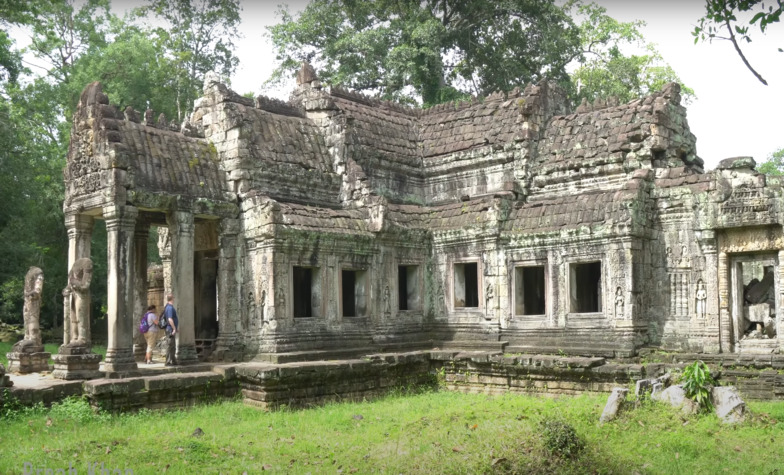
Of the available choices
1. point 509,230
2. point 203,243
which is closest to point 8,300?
point 203,243

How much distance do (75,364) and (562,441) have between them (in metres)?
8.37

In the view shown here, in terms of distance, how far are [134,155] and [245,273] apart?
3.11 m

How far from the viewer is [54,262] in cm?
2720

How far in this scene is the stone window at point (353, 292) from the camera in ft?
53.7

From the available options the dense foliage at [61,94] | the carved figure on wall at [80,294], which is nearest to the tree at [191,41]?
the dense foliage at [61,94]

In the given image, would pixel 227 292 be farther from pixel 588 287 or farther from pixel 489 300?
pixel 588 287

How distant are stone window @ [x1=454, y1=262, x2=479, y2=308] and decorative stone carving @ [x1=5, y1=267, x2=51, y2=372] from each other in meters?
8.57

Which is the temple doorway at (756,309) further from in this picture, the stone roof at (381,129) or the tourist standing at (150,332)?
the tourist standing at (150,332)

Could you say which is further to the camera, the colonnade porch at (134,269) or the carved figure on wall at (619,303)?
the carved figure on wall at (619,303)

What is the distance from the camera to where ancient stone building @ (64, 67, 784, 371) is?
14.0m

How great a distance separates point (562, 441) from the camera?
29.1ft

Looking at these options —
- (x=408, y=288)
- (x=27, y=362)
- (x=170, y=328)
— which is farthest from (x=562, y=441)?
(x=27, y=362)

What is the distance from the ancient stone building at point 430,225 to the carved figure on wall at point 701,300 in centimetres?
3

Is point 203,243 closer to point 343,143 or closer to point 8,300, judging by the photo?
point 343,143
